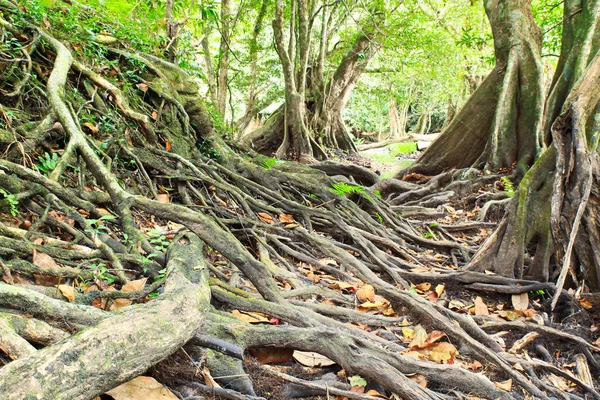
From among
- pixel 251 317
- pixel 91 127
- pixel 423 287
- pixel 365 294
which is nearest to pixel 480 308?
pixel 423 287

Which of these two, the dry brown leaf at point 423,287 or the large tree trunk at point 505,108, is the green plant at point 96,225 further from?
the large tree trunk at point 505,108

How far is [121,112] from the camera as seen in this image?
12.3 feet

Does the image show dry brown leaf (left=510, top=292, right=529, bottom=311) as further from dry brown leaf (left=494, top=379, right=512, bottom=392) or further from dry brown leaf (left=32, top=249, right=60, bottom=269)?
dry brown leaf (left=32, top=249, right=60, bottom=269)

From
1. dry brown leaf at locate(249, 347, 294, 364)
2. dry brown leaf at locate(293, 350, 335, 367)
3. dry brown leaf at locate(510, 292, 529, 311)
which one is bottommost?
dry brown leaf at locate(510, 292, 529, 311)

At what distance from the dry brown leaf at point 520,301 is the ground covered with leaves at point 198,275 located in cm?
6

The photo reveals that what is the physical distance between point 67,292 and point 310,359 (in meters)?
1.05

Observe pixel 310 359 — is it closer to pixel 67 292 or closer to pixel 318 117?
pixel 67 292

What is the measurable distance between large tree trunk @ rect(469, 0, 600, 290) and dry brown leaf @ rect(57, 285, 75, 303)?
112 inches

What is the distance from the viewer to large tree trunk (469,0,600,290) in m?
3.05

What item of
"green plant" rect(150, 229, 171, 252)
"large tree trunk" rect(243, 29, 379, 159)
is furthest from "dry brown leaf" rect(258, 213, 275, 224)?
"large tree trunk" rect(243, 29, 379, 159)

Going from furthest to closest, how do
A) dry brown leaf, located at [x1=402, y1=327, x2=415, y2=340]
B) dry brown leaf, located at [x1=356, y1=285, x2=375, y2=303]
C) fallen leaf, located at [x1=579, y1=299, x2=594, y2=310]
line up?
1. fallen leaf, located at [x1=579, y1=299, x2=594, y2=310]
2. dry brown leaf, located at [x1=356, y1=285, x2=375, y2=303]
3. dry brown leaf, located at [x1=402, y1=327, x2=415, y2=340]

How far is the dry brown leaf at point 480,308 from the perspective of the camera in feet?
9.91

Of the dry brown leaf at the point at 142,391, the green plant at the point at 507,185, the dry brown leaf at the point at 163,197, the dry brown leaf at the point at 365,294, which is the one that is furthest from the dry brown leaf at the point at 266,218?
the green plant at the point at 507,185

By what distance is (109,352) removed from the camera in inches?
45.4
